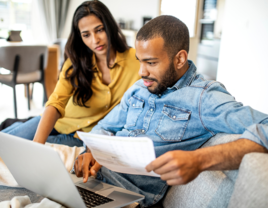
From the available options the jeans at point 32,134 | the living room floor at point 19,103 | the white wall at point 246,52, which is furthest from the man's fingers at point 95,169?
the living room floor at point 19,103

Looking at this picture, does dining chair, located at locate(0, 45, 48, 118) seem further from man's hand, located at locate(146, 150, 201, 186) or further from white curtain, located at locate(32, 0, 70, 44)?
white curtain, located at locate(32, 0, 70, 44)

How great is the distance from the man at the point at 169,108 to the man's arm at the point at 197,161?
10 centimetres

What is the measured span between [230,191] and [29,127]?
4.00ft

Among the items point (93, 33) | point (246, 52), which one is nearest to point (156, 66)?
point (93, 33)

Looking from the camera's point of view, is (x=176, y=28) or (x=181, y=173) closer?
(x=181, y=173)

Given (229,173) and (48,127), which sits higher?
(229,173)

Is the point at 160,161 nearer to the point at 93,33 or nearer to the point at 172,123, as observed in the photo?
the point at 172,123

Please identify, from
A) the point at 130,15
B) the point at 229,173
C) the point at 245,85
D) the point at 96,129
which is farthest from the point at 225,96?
the point at 130,15

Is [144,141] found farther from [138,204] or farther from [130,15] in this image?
[130,15]

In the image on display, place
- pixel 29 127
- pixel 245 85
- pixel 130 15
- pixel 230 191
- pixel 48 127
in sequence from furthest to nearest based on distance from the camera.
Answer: pixel 130 15
pixel 245 85
pixel 29 127
pixel 48 127
pixel 230 191

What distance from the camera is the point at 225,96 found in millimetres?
907

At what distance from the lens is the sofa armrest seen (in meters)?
0.63

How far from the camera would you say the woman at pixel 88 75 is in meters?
1.51

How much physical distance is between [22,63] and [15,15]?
367 centimetres
